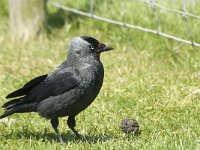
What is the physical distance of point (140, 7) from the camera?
27.9 ft

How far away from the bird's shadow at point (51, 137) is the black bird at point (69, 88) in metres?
0.11

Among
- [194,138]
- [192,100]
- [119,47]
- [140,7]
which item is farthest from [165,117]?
[140,7]

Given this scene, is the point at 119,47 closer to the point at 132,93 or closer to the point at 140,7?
the point at 140,7

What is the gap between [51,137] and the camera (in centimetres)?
564

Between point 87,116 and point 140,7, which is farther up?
point 140,7

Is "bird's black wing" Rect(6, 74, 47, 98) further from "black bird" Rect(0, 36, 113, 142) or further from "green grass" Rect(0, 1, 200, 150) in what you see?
"green grass" Rect(0, 1, 200, 150)

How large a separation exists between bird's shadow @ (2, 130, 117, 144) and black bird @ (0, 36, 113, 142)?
0.11 meters

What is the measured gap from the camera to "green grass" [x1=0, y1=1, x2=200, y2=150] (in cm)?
538

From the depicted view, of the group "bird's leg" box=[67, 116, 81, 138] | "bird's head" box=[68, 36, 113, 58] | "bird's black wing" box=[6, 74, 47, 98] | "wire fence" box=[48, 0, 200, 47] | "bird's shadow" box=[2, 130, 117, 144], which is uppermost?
"bird's head" box=[68, 36, 113, 58]

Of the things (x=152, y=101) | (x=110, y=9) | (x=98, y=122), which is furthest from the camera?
(x=110, y=9)

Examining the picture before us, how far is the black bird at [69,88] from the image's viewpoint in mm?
5254

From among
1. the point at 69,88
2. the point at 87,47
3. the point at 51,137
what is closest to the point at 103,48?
the point at 87,47

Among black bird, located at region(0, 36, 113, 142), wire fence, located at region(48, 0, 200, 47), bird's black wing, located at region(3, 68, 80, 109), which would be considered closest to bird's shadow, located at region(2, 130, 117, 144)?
black bird, located at region(0, 36, 113, 142)

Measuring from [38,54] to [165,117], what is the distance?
258 centimetres
